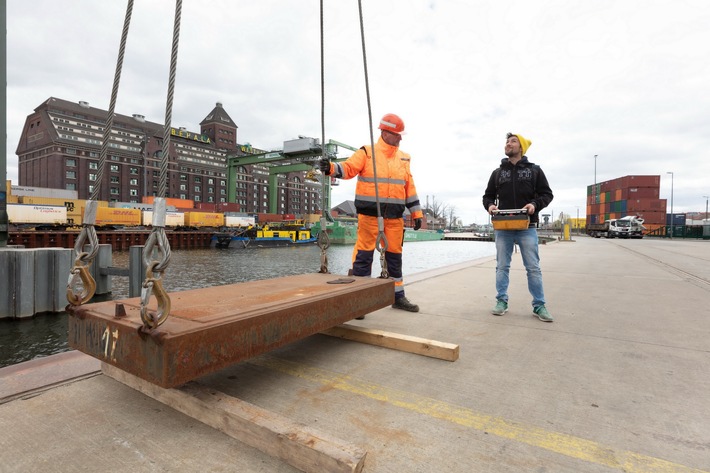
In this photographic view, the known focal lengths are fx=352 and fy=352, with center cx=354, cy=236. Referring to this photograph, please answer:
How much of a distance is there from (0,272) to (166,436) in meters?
→ 5.43

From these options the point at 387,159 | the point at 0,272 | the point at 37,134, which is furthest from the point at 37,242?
the point at 37,134

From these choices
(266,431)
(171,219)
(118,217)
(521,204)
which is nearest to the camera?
(266,431)

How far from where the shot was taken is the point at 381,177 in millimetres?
3301

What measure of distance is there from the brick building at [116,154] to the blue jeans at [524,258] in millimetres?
42416

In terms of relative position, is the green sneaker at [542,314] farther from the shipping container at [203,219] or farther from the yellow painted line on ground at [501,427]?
the shipping container at [203,219]

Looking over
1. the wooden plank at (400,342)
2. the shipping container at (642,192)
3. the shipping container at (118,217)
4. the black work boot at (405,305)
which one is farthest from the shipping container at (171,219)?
the shipping container at (642,192)

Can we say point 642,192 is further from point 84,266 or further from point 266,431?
point 84,266

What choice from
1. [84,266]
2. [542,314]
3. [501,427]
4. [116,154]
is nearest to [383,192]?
[542,314]

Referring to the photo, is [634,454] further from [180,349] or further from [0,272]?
[0,272]

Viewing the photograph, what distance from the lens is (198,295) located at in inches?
79.0

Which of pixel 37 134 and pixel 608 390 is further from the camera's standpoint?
pixel 37 134

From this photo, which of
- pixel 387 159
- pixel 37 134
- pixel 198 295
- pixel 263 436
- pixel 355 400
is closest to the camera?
pixel 263 436

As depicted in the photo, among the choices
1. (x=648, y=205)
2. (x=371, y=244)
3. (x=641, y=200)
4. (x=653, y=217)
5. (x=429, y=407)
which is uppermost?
(x=641, y=200)

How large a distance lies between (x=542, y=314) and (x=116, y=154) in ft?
201
